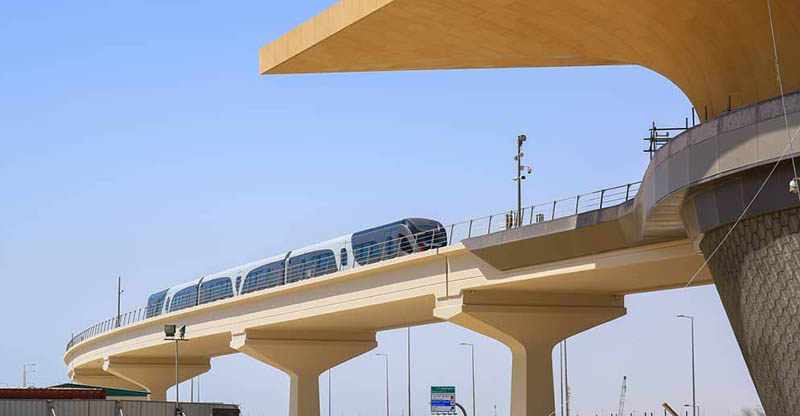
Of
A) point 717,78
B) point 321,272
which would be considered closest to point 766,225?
point 717,78

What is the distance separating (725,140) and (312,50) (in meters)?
16.1

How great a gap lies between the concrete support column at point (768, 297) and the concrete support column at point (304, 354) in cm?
4014

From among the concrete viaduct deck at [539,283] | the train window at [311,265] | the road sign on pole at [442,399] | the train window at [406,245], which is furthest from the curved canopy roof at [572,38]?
the road sign on pole at [442,399]

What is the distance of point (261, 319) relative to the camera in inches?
2424

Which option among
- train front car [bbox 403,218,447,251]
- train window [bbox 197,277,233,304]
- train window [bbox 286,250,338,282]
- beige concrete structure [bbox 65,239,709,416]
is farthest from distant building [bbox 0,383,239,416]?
train window [bbox 197,277,233,304]

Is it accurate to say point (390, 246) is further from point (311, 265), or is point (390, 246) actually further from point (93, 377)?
point (93, 377)

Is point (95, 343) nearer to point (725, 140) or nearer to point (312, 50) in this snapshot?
point (312, 50)

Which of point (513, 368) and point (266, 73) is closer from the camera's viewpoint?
point (266, 73)

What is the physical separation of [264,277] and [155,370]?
85.5 feet

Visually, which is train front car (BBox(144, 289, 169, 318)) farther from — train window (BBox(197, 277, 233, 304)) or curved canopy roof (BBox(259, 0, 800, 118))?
curved canopy roof (BBox(259, 0, 800, 118))

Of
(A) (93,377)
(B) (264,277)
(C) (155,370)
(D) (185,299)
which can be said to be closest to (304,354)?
(B) (264,277)

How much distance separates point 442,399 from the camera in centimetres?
8169

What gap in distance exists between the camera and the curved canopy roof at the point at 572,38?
31719 millimetres

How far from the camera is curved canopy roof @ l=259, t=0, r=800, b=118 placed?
31.7 metres
